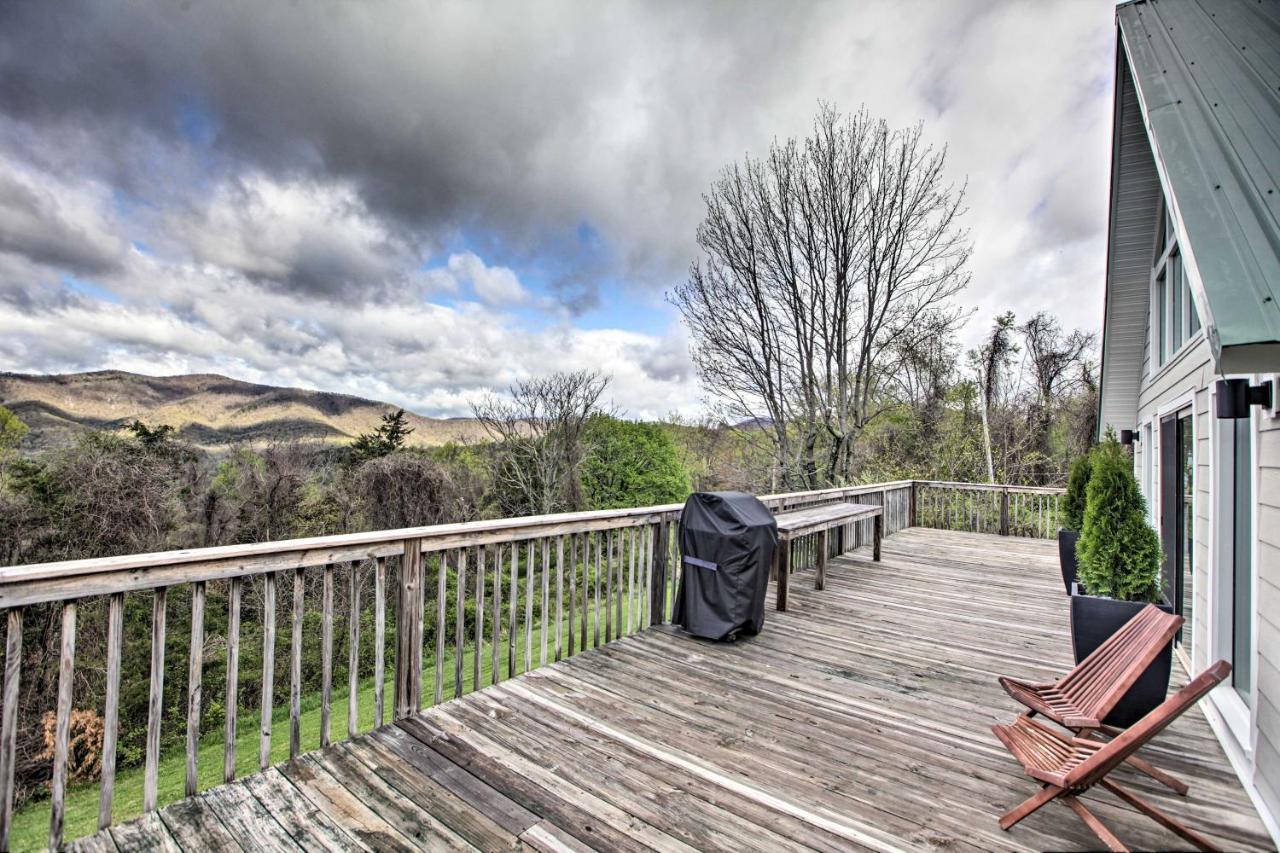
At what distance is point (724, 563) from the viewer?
12.6 feet

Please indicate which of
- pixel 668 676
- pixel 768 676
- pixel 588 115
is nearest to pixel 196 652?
pixel 668 676

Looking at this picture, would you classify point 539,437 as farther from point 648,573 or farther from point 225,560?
point 225,560

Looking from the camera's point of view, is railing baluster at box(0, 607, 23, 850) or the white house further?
the white house

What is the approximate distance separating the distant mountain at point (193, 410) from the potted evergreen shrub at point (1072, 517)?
12039mm

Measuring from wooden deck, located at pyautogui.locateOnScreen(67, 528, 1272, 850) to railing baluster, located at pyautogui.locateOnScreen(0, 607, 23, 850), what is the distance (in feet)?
0.96

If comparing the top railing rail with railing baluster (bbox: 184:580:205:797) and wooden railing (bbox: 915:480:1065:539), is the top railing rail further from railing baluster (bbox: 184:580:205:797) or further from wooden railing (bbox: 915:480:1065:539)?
wooden railing (bbox: 915:480:1065:539)

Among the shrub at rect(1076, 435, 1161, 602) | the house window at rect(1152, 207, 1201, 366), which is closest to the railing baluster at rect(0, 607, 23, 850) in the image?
the shrub at rect(1076, 435, 1161, 602)

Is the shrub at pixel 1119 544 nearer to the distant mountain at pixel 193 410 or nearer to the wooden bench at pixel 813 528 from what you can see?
the wooden bench at pixel 813 528

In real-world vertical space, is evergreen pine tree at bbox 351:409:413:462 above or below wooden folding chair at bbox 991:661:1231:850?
above

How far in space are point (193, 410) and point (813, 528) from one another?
45.9 ft

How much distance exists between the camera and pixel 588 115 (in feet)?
25.6

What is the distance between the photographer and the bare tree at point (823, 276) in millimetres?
10094

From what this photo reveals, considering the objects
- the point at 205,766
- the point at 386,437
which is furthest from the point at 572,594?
the point at 386,437

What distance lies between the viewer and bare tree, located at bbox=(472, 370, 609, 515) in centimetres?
1330
